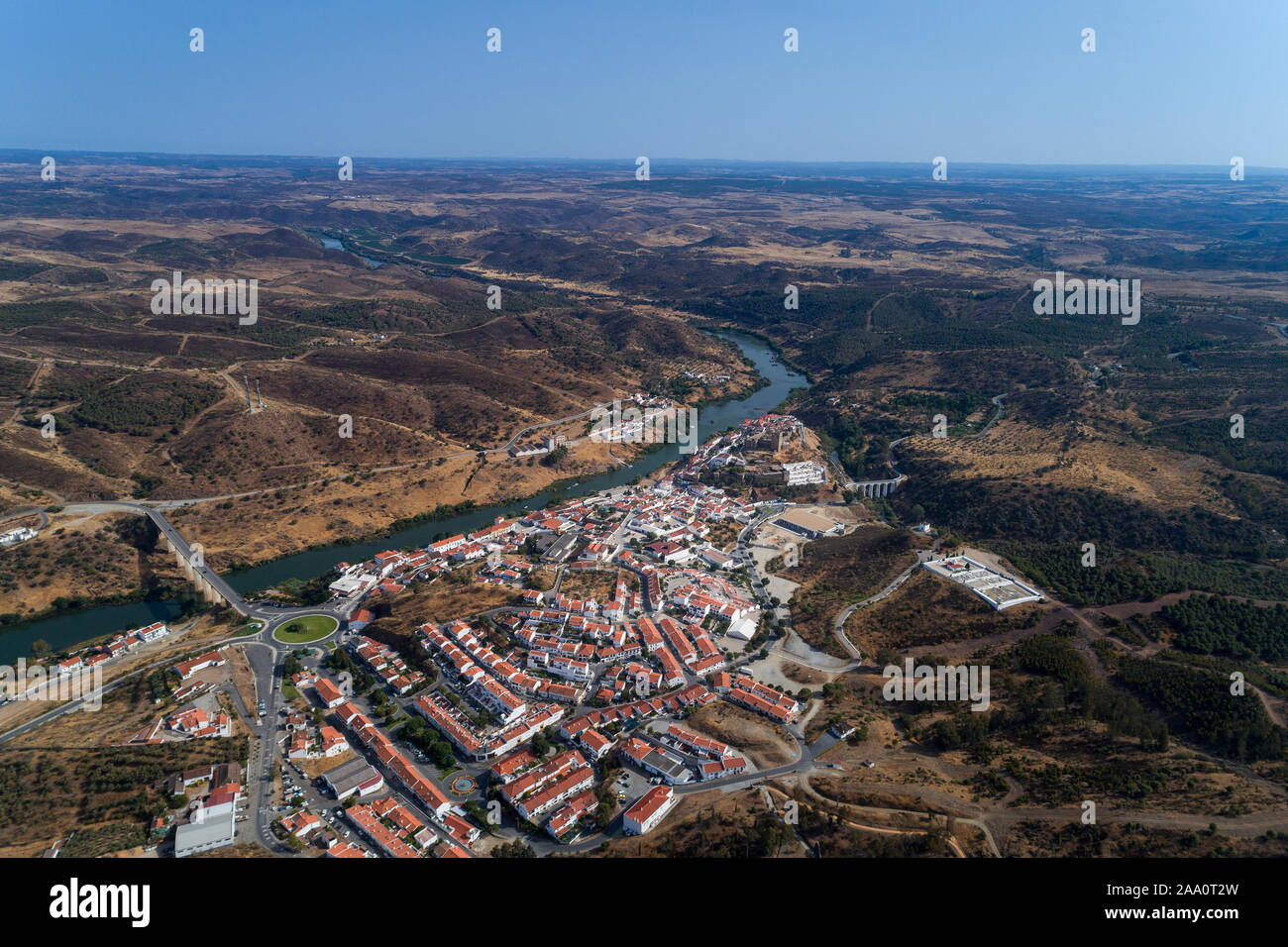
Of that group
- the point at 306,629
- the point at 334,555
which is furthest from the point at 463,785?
the point at 334,555

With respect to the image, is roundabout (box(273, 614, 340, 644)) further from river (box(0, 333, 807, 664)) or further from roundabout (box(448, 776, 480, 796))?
roundabout (box(448, 776, 480, 796))

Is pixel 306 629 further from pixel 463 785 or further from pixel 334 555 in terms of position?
pixel 463 785

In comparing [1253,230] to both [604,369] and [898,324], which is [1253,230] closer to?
[898,324]

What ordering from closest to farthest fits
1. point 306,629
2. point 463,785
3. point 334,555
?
point 463,785
point 306,629
point 334,555

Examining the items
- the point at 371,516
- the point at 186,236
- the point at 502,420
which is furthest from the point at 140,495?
the point at 186,236

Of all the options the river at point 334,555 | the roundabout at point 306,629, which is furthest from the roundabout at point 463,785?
the river at point 334,555

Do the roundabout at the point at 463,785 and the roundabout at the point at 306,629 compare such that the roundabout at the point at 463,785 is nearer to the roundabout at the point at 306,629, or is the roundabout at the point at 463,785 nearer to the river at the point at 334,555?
the roundabout at the point at 306,629

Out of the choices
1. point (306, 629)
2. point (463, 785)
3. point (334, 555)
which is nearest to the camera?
point (463, 785)

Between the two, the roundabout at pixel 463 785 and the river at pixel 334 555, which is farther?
the river at pixel 334 555

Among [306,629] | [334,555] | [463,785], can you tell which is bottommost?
[463,785]
